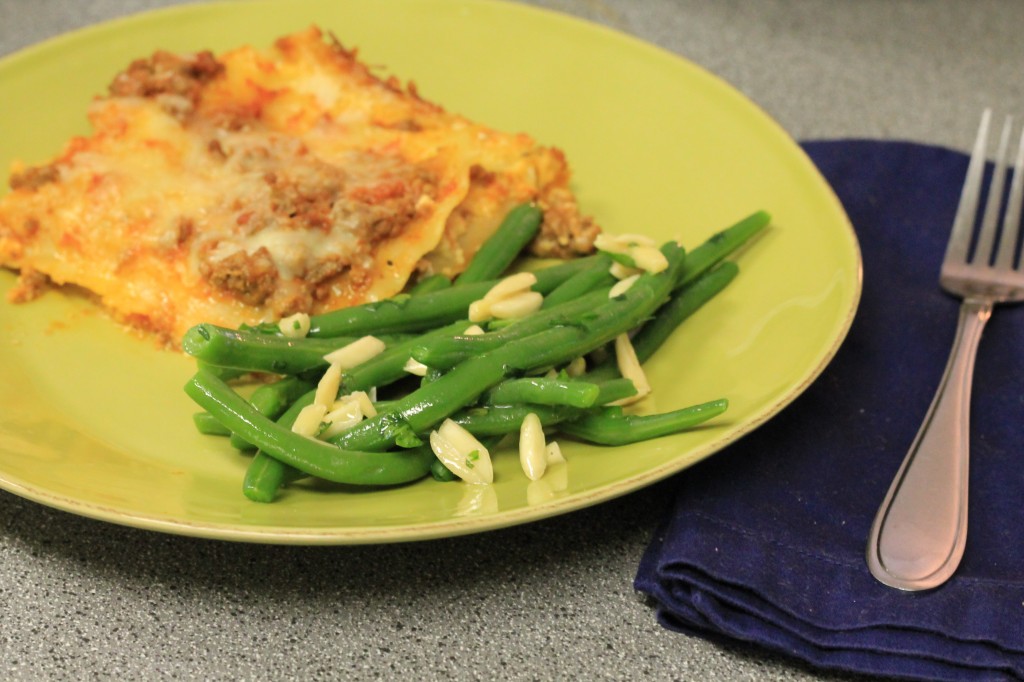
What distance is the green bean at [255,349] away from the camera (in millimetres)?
2430

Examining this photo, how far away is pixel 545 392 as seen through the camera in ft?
7.99

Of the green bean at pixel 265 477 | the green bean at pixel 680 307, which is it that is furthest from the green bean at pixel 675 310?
the green bean at pixel 265 477

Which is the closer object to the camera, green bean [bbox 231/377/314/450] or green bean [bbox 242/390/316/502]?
green bean [bbox 242/390/316/502]

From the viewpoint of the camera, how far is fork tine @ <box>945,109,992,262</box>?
3393 mm

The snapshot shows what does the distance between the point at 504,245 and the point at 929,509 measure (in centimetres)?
136

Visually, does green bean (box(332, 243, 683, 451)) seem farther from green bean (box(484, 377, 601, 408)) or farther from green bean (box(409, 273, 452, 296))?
green bean (box(409, 273, 452, 296))

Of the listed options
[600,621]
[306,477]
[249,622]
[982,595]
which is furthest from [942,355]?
[249,622]

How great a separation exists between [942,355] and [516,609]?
4.97 ft

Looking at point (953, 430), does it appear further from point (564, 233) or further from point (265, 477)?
point (265, 477)

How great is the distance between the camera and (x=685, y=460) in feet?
7.64

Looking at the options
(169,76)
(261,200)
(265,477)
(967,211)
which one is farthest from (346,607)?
(967,211)

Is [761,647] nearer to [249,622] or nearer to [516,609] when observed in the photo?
[516,609]

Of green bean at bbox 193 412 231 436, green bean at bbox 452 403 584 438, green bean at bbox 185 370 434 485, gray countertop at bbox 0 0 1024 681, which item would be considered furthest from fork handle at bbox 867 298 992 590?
green bean at bbox 193 412 231 436

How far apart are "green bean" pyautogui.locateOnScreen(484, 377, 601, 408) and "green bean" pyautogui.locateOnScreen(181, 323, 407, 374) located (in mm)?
434
